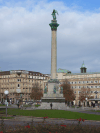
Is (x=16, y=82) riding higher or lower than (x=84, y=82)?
higher

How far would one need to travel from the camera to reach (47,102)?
219 ft

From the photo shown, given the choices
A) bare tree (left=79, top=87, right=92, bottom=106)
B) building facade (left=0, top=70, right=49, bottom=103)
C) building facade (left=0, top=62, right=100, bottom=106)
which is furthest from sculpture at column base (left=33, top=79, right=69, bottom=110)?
building facade (left=0, top=70, right=49, bottom=103)

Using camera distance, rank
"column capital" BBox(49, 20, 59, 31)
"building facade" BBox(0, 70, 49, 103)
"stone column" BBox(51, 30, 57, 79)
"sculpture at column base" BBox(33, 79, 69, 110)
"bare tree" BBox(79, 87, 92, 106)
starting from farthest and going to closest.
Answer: "building facade" BBox(0, 70, 49, 103) < "bare tree" BBox(79, 87, 92, 106) < "column capital" BBox(49, 20, 59, 31) < "stone column" BBox(51, 30, 57, 79) < "sculpture at column base" BBox(33, 79, 69, 110)

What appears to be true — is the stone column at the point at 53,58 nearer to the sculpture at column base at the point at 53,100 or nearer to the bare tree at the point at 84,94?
the sculpture at column base at the point at 53,100

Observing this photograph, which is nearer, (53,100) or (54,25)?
(53,100)

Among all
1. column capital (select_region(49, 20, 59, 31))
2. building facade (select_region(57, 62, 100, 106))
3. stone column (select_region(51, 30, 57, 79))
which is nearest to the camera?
stone column (select_region(51, 30, 57, 79))

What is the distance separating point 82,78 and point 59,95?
72.0 meters

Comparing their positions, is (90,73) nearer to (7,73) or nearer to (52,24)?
(7,73)

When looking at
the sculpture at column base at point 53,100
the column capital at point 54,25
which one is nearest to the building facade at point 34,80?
the column capital at point 54,25

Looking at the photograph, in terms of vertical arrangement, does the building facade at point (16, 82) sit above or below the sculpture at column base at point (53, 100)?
above

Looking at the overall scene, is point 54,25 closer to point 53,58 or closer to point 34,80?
point 53,58

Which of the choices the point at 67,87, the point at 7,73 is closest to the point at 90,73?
the point at 67,87

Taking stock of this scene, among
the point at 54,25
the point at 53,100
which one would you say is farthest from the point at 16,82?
the point at 53,100

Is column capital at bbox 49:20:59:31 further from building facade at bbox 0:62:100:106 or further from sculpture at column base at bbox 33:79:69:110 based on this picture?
building facade at bbox 0:62:100:106
